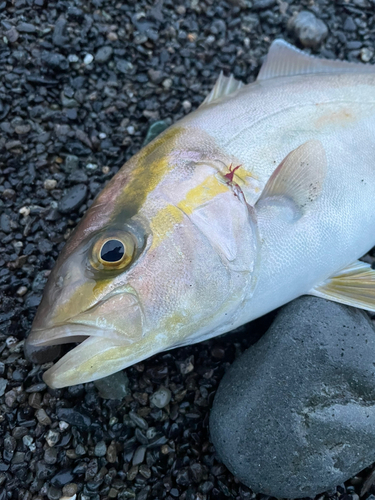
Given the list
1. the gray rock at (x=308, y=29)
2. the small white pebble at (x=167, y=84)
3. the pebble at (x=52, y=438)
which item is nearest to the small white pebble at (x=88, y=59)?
the small white pebble at (x=167, y=84)

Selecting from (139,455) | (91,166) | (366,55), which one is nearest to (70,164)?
(91,166)

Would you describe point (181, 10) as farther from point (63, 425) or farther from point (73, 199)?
point (63, 425)

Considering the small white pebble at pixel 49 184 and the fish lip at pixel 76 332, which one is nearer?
the fish lip at pixel 76 332

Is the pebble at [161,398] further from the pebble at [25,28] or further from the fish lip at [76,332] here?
the pebble at [25,28]

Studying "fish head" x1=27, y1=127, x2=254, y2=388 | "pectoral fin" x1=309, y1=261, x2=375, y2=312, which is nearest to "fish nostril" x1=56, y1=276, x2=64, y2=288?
"fish head" x1=27, y1=127, x2=254, y2=388

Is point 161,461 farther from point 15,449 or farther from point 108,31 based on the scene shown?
point 108,31

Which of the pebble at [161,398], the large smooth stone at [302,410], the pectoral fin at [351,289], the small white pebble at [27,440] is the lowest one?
the small white pebble at [27,440]

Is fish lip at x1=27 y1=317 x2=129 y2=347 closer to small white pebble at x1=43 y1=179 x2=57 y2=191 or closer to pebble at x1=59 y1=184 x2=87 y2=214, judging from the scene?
pebble at x1=59 y1=184 x2=87 y2=214
